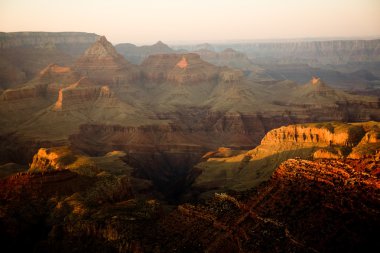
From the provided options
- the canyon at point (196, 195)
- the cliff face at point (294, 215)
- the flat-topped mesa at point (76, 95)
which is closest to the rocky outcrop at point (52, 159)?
the canyon at point (196, 195)

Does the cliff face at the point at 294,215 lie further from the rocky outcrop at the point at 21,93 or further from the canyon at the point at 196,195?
the rocky outcrop at the point at 21,93

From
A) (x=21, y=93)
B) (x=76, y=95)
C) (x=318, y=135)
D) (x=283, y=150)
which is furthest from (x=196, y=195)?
(x=21, y=93)

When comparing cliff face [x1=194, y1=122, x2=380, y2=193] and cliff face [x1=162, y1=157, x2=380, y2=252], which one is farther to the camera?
cliff face [x1=194, y1=122, x2=380, y2=193]

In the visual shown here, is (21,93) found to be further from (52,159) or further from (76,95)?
(52,159)

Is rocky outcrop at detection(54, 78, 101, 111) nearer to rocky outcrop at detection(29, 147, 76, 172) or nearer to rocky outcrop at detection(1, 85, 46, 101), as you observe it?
rocky outcrop at detection(1, 85, 46, 101)

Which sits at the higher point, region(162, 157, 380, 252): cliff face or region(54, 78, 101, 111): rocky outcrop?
region(162, 157, 380, 252): cliff face

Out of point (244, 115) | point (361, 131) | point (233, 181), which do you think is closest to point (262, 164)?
point (233, 181)

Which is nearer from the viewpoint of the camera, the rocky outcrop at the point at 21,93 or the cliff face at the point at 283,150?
the cliff face at the point at 283,150

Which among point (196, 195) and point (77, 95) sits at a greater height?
point (77, 95)

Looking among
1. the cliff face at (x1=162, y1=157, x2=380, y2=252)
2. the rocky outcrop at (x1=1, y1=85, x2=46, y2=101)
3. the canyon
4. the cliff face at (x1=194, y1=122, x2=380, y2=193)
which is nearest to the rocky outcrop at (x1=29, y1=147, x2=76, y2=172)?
the canyon

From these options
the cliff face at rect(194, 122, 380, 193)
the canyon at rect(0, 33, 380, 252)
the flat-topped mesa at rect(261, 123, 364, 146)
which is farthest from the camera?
the flat-topped mesa at rect(261, 123, 364, 146)

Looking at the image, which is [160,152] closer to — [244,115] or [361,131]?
[244,115]
